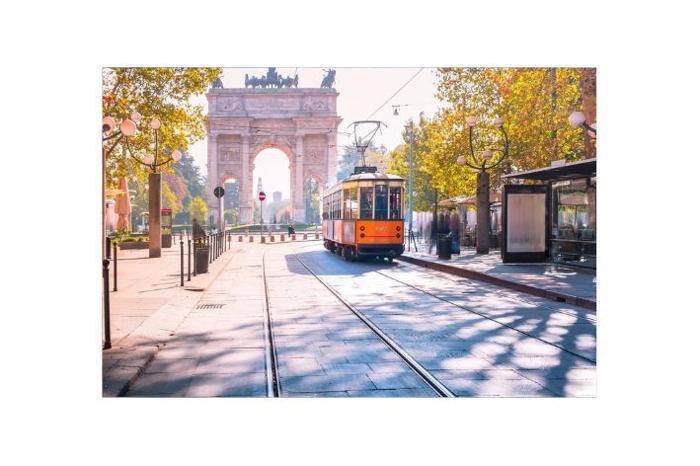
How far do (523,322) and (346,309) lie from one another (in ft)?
8.48

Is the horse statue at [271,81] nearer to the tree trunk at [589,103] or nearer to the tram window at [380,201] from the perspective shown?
the tram window at [380,201]

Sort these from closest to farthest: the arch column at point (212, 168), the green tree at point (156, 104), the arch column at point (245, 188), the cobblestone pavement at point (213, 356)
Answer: the cobblestone pavement at point (213, 356) < the green tree at point (156, 104) < the arch column at point (245, 188) < the arch column at point (212, 168)

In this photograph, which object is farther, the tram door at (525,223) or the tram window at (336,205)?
the tram window at (336,205)

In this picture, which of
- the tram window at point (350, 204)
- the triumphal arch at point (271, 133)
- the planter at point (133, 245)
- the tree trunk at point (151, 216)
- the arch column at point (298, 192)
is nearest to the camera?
the tram window at point (350, 204)

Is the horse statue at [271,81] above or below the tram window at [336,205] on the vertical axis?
above

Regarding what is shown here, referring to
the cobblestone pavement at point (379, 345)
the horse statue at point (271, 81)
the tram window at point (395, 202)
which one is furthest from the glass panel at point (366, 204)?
the horse statue at point (271, 81)

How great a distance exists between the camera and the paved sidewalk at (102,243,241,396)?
247 inches

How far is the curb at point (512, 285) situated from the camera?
36.8ft

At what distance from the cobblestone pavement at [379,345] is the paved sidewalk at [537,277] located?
14.0 inches

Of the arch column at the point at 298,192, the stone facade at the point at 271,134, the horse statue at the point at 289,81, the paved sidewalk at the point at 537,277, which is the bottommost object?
the paved sidewalk at the point at 537,277

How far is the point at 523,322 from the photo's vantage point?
368 inches
